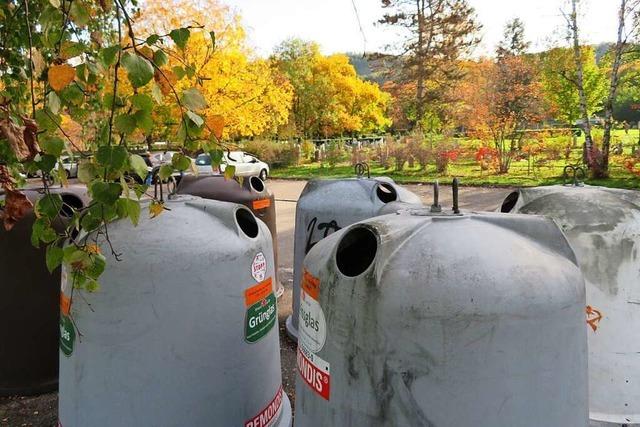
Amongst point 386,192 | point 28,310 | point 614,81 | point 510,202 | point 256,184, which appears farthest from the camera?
point 614,81

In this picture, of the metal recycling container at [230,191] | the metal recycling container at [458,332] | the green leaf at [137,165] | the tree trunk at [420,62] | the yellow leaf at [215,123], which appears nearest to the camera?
the green leaf at [137,165]

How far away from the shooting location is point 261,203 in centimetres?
503

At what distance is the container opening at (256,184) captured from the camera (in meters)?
5.07

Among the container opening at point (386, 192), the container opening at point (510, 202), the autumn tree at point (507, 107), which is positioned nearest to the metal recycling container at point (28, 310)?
the container opening at point (386, 192)

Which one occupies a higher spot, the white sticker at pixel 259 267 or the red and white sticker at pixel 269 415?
the white sticker at pixel 259 267

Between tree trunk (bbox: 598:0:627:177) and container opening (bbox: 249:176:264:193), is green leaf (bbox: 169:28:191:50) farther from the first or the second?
tree trunk (bbox: 598:0:627:177)

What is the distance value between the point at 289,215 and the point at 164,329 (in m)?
8.89

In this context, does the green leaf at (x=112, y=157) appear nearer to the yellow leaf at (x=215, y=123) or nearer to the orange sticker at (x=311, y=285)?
the yellow leaf at (x=215, y=123)

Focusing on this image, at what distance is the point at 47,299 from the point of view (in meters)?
3.46

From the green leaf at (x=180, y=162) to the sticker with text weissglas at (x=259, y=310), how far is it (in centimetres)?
119

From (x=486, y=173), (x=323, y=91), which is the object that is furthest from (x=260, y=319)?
(x=323, y=91)

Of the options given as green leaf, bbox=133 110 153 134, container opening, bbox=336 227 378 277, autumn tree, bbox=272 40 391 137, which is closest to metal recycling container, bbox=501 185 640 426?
container opening, bbox=336 227 378 277

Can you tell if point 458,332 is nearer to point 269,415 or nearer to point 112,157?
point 112,157

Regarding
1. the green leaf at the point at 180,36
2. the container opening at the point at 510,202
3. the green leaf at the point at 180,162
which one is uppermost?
the green leaf at the point at 180,36
